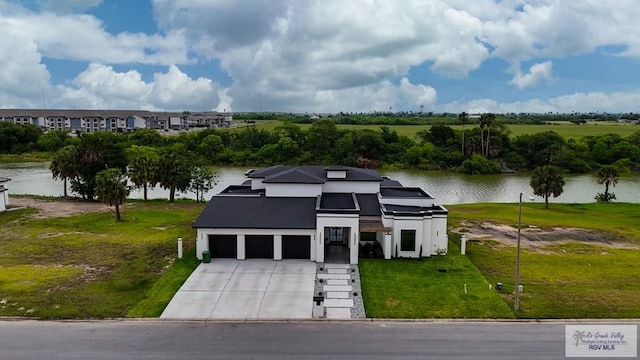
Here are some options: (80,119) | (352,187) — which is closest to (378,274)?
(352,187)

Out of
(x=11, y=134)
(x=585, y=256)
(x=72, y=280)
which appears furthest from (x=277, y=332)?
(x=11, y=134)

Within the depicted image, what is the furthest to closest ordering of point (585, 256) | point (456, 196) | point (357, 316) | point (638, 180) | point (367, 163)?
point (367, 163)
point (638, 180)
point (456, 196)
point (585, 256)
point (357, 316)

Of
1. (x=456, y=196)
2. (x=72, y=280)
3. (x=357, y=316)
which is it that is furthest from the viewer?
(x=456, y=196)

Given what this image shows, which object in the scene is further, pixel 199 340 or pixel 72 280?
pixel 72 280

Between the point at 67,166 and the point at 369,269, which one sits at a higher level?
the point at 67,166

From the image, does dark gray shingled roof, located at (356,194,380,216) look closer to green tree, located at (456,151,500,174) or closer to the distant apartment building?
green tree, located at (456,151,500,174)

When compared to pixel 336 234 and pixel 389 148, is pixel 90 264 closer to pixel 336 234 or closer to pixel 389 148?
pixel 336 234

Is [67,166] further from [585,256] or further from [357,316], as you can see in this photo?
[585,256]
